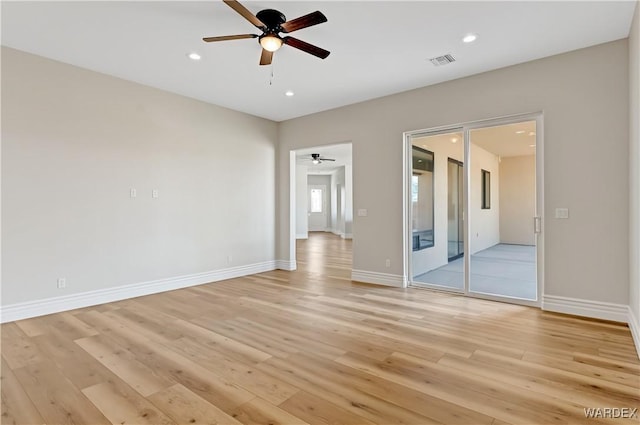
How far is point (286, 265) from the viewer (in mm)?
6895

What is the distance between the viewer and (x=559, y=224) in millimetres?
3924

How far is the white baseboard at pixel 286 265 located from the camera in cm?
685

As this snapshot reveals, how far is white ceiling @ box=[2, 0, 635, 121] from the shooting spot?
3.01 metres

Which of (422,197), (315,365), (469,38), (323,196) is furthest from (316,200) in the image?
(315,365)

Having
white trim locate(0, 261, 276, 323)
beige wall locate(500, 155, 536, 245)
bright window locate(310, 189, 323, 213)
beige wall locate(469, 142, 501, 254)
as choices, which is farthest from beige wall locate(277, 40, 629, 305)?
bright window locate(310, 189, 323, 213)

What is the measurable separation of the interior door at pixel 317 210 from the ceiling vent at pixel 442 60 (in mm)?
12611

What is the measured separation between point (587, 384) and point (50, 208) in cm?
565

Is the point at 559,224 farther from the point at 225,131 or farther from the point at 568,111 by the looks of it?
the point at 225,131

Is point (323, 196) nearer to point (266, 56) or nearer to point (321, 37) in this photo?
point (321, 37)

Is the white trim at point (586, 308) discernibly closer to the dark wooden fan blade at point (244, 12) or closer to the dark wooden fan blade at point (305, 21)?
the dark wooden fan blade at point (305, 21)

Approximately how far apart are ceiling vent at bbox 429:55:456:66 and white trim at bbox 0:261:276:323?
15.5 feet

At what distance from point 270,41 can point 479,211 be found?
18.1 ft

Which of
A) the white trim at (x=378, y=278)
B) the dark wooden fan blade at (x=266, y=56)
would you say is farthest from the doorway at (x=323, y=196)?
the dark wooden fan blade at (x=266, y=56)

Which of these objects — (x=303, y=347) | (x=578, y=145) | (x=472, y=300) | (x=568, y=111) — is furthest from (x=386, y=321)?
(x=568, y=111)
